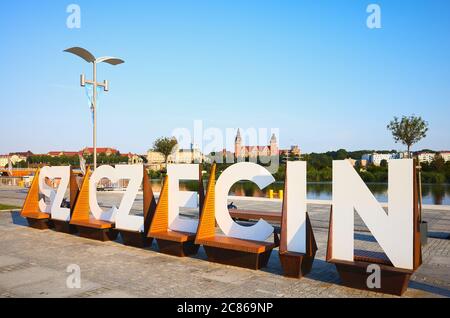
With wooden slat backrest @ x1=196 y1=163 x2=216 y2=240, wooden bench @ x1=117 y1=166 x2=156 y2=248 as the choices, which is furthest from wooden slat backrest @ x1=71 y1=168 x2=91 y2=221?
wooden slat backrest @ x1=196 y1=163 x2=216 y2=240

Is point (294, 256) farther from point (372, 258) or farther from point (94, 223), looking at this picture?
point (94, 223)

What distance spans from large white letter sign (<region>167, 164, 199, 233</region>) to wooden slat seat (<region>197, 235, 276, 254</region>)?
3.31 feet

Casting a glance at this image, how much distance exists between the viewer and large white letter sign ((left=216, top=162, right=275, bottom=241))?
8367mm

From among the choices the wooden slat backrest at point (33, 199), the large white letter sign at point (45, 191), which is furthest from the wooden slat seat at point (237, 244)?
the wooden slat backrest at point (33, 199)

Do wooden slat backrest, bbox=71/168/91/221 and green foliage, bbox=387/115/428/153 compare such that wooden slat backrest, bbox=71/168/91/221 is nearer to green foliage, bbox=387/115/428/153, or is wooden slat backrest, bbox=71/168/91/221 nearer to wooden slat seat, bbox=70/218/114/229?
wooden slat seat, bbox=70/218/114/229

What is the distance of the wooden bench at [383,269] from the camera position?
627cm

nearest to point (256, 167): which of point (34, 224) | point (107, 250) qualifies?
point (107, 250)

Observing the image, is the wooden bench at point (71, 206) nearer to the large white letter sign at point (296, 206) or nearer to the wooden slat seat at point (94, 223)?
the wooden slat seat at point (94, 223)

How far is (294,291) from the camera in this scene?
659 centimetres

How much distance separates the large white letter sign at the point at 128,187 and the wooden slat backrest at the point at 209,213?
2178 mm

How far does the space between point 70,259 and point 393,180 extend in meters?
6.96

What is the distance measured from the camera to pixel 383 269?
6367 millimetres

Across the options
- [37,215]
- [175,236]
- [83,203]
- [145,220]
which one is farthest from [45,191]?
[175,236]
